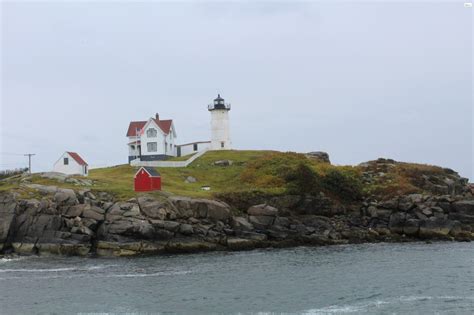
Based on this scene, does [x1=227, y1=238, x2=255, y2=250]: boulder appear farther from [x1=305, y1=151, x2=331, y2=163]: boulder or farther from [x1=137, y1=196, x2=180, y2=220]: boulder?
[x1=305, y1=151, x2=331, y2=163]: boulder

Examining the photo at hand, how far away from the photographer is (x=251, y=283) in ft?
127

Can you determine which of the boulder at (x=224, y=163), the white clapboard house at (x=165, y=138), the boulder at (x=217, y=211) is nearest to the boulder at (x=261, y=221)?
the boulder at (x=217, y=211)

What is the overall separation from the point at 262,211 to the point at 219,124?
39.8 metres

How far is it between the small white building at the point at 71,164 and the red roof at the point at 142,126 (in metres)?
18.6

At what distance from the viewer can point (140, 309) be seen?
106 ft

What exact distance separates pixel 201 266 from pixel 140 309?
14.0 meters

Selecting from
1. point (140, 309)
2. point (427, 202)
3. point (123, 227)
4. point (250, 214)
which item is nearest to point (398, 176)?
point (427, 202)

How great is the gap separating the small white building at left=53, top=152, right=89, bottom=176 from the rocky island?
4.38 metres

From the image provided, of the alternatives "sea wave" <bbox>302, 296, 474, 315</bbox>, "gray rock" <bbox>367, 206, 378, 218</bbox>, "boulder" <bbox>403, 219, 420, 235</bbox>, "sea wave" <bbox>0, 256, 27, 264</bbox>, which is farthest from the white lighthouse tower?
"sea wave" <bbox>302, 296, 474, 315</bbox>

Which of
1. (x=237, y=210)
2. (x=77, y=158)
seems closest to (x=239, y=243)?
(x=237, y=210)

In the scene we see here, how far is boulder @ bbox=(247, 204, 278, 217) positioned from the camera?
6181 cm

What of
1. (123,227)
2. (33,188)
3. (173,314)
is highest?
(33,188)

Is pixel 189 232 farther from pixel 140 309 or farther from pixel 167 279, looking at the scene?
pixel 140 309

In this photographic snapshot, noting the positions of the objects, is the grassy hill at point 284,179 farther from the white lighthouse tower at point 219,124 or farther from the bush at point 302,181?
the white lighthouse tower at point 219,124
